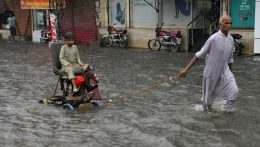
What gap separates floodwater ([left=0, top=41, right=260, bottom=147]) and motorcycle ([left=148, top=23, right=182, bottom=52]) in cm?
524

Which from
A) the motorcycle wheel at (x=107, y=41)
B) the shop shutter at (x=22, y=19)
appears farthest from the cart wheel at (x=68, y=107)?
the shop shutter at (x=22, y=19)

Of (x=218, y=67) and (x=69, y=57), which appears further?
(x=69, y=57)

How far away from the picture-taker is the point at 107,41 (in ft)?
77.8

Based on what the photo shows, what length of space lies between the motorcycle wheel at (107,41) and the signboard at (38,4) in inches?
138

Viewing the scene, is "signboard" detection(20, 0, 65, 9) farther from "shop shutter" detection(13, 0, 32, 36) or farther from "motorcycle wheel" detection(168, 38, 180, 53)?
"motorcycle wheel" detection(168, 38, 180, 53)

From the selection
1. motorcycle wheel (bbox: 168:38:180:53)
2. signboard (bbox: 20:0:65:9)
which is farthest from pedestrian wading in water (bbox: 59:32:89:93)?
signboard (bbox: 20:0:65:9)

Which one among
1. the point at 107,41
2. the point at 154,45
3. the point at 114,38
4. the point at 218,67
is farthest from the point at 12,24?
the point at 218,67

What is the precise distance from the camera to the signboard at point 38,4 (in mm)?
25531

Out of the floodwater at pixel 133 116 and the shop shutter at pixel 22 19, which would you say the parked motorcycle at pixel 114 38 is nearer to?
the floodwater at pixel 133 116

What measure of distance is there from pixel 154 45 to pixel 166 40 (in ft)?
3.28

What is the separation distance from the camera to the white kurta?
26.7 feet

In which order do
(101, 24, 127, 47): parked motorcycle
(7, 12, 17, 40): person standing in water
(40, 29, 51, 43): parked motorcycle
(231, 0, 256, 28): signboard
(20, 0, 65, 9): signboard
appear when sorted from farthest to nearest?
(7, 12, 17, 40): person standing in water → (40, 29, 51, 43): parked motorcycle → (20, 0, 65, 9): signboard → (101, 24, 127, 47): parked motorcycle → (231, 0, 256, 28): signboard

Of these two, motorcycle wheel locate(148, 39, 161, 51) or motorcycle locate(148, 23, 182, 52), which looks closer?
motorcycle locate(148, 23, 182, 52)

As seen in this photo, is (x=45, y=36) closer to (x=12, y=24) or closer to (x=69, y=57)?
(x=12, y=24)
